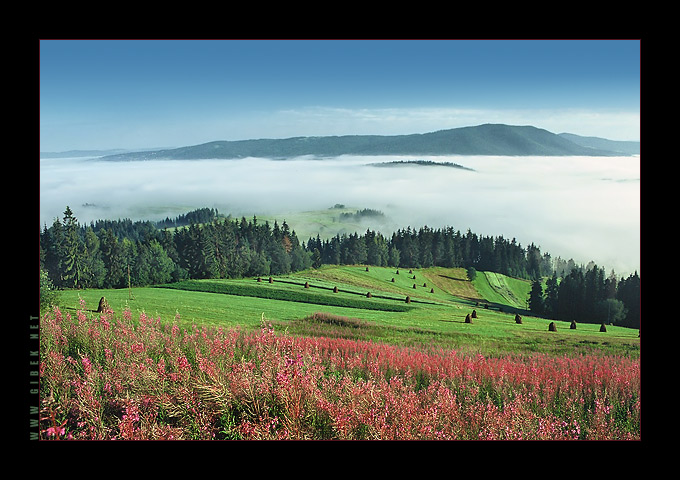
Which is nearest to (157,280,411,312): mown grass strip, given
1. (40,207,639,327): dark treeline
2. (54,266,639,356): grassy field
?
(54,266,639,356): grassy field

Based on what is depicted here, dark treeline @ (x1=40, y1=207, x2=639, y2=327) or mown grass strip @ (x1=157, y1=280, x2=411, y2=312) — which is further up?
dark treeline @ (x1=40, y1=207, x2=639, y2=327)

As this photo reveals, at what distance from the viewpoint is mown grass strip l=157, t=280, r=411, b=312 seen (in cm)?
759

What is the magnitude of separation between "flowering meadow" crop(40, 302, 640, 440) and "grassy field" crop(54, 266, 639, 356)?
514 millimetres

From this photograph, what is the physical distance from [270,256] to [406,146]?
3.39 meters

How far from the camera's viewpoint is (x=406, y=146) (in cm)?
812

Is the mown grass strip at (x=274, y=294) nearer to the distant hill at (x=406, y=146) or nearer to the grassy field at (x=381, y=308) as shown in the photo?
the grassy field at (x=381, y=308)

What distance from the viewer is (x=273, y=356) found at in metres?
5.23

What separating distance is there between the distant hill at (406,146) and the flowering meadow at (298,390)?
3421 millimetres

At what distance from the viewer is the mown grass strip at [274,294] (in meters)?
7.59

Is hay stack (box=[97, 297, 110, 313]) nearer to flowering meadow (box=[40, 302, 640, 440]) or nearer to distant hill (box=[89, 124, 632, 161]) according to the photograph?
flowering meadow (box=[40, 302, 640, 440])

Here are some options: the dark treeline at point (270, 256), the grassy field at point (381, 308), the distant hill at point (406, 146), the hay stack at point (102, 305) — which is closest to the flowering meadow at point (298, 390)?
the hay stack at point (102, 305)
